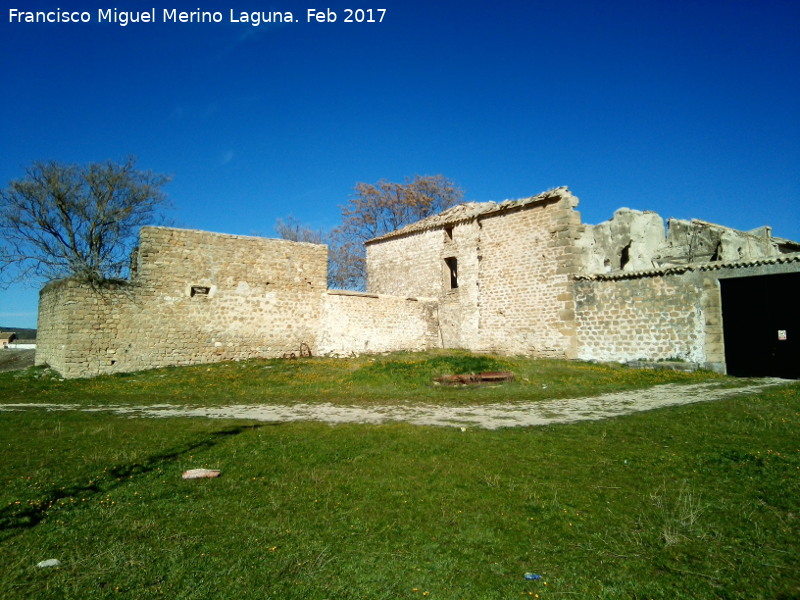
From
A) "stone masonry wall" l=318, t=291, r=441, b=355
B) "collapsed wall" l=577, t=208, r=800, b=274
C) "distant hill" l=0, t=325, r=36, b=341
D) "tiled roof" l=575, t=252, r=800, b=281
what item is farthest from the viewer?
"distant hill" l=0, t=325, r=36, b=341

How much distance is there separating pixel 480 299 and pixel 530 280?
2.67 metres

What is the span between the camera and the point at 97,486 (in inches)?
188

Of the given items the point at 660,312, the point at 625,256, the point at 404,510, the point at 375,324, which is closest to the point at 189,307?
the point at 375,324

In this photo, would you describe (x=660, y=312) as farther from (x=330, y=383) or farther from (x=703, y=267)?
(x=330, y=383)

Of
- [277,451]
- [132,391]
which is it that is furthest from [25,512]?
[132,391]

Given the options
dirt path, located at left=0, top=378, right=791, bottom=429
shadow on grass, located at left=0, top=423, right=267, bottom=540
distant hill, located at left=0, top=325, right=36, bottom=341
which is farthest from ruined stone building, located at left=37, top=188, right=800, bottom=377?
distant hill, located at left=0, top=325, right=36, bottom=341

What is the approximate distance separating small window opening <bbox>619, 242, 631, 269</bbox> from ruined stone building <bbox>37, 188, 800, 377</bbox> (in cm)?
6

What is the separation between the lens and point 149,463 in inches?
218

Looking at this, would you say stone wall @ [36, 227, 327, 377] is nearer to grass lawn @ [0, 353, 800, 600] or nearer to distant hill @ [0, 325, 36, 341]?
grass lawn @ [0, 353, 800, 600]

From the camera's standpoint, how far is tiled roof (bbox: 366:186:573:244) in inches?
723

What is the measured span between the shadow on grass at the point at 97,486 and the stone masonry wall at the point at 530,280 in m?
14.0

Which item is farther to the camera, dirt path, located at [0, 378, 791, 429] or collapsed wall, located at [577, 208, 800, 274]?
collapsed wall, located at [577, 208, 800, 274]

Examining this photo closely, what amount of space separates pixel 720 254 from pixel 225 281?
18962mm

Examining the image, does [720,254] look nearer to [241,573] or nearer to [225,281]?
[225,281]
